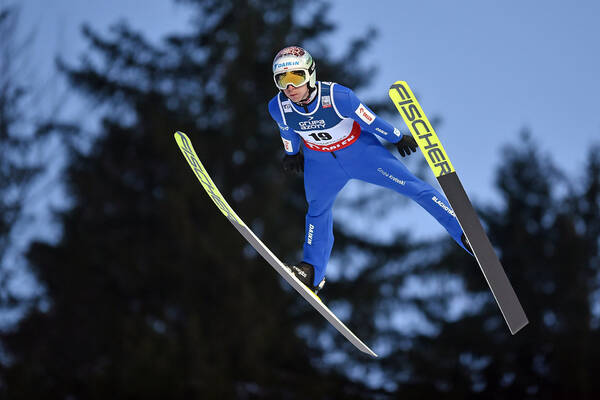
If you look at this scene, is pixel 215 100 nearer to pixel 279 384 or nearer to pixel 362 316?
pixel 362 316

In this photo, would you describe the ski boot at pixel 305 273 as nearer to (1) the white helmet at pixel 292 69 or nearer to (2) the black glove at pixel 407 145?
(2) the black glove at pixel 407 145

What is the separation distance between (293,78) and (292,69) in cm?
5

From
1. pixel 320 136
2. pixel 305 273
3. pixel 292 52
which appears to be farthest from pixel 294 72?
pixel 305 273

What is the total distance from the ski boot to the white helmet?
134cm

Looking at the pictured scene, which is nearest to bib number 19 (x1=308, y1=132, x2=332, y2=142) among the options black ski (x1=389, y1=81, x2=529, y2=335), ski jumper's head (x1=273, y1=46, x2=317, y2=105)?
ski jumper's head (x1=273, y1=46, x2=317, y2=105)

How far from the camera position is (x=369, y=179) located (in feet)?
16.7

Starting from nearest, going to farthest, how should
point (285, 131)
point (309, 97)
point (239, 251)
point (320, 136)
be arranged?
1. point (309, 97)
2. point (320, 136)
3. point (285, 131)
4. point (239, 251)

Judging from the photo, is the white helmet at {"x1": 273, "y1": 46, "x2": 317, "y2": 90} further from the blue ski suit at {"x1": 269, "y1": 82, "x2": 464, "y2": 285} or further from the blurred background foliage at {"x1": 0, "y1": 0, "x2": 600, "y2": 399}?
the blurred background foliage at {"x1": 0, "y1": 0, "x2": 600, "y2": 399}

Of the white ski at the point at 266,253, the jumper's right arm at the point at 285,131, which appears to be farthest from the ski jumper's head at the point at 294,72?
the white ski at the point at 266,253

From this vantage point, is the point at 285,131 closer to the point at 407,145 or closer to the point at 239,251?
the point at 407,145

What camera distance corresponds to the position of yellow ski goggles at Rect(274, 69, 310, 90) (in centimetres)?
463

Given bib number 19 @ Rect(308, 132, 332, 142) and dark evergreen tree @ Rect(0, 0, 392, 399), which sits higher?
dark evergreen tree @ Rect(0, 0, 392, 399)

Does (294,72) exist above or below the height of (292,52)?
below

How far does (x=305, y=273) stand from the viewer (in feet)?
17.6
